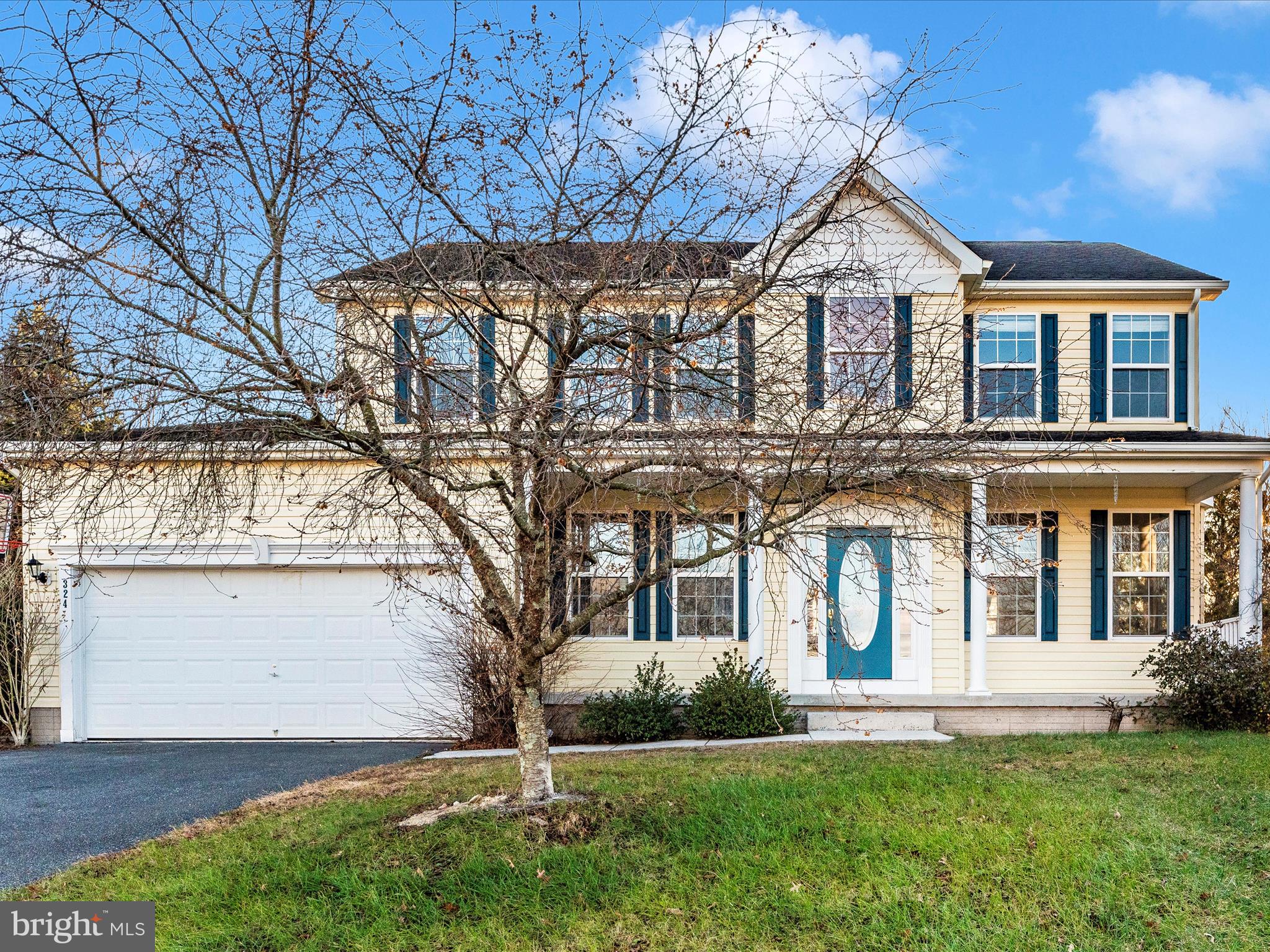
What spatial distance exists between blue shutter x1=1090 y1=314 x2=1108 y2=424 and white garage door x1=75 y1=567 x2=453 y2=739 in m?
9.32

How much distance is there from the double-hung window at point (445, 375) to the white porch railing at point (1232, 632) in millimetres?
9740

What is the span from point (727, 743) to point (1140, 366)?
26.0ft

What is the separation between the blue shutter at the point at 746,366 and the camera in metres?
5.66

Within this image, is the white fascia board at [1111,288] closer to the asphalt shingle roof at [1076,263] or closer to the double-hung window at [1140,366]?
the asphalt shingle roof at [1076,263]

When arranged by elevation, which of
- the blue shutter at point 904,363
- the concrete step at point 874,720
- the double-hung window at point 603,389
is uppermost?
the blue shutter at point 904,363

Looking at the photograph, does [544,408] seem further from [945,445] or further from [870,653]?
[870,653]

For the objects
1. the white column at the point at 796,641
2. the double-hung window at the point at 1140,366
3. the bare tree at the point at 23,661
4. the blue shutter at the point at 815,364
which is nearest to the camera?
the blue shutter at the point at 815,364

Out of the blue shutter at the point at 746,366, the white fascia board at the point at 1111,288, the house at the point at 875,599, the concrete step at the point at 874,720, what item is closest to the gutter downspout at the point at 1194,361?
the house at the point at 875,599

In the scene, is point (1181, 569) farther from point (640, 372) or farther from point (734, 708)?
point (640, 372)

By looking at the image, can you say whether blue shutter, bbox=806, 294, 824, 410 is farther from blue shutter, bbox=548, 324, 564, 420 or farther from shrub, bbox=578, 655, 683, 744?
shrub, bbox=578, 655, 683, 744

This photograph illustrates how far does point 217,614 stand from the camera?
11695mm

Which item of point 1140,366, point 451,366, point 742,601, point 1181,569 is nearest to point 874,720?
point 742,601

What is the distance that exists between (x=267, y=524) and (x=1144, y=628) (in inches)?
478

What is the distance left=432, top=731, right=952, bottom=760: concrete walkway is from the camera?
970 cm
